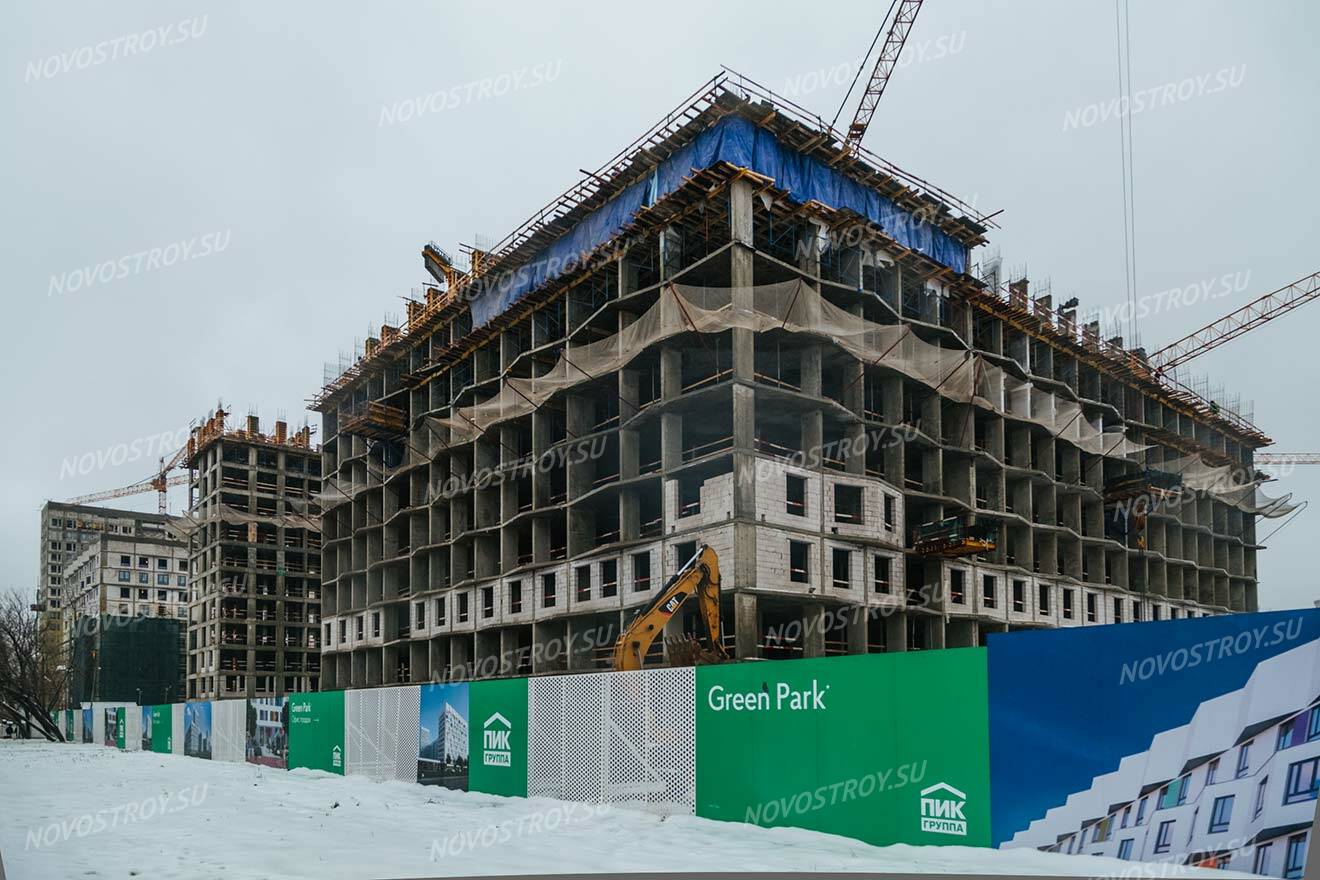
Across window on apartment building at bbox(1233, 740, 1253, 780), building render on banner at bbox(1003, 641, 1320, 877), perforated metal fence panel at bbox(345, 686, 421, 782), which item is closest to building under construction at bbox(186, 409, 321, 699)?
perforated metal fence panel at bbox(345, 686, 421, 782)

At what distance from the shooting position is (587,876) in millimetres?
12250

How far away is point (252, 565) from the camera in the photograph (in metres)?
90.1

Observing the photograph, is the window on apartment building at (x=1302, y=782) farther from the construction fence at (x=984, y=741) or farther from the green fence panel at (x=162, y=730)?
the green fence panel at (x=162, y=730)

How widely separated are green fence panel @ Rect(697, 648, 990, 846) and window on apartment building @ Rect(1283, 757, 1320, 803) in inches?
135

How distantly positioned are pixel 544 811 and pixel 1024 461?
37.9 m

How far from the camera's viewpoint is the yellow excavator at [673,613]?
25892mm

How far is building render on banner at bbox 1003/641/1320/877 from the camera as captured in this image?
1039 cm

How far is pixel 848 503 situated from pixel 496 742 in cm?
2217

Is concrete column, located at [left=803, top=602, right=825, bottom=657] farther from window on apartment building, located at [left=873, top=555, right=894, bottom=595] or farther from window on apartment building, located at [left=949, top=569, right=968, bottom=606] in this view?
window on apartment building, located at [left=949, top=569, right=968, bottom=606]

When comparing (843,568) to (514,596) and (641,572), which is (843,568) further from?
(514,596)

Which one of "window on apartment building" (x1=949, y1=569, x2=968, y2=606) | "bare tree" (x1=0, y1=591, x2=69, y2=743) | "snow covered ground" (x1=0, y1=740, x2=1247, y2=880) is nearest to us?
"snow covered ground" (x1=0, y1=740, x2=1247, y2=880)

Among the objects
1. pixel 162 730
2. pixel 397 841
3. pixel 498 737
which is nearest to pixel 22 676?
pixel 162 730

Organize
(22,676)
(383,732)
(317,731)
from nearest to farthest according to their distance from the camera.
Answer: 1. (383,732)
2. (317,731)
3. (22,676)

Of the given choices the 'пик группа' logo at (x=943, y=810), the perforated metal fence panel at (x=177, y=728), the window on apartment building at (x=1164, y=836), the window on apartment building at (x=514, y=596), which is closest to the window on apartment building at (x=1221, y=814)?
the window on apartment building at (x=1164, y=836)
